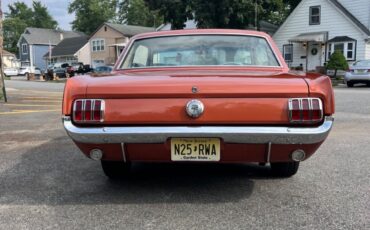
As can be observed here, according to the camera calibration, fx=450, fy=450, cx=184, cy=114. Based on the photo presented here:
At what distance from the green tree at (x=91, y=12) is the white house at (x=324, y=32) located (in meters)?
55.2

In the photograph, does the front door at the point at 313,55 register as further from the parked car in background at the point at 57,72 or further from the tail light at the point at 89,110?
the tail light at the point at 89,110

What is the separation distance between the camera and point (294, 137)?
3.55m

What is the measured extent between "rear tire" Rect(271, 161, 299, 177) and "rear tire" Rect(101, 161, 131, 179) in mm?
1554

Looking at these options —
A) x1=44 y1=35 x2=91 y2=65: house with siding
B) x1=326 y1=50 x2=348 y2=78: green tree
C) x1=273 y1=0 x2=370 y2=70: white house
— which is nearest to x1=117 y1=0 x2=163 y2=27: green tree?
x1=44 y1=35 x2=91 y2=65: house with siding

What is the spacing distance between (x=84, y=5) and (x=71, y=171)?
84129 mm

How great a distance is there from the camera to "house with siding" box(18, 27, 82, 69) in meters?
71.1

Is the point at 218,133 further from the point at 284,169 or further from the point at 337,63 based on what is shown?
the point at 337,63

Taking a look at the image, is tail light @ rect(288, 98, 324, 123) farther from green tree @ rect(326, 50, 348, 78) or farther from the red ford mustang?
green tree @ rect(326, 50, 348, 78)

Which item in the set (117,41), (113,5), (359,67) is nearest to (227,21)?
(359,67)

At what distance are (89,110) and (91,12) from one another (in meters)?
84.6

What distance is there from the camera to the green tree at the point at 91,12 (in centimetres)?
8350

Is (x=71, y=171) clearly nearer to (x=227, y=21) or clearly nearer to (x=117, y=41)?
(x=227, y=21)

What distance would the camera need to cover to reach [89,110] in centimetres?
365

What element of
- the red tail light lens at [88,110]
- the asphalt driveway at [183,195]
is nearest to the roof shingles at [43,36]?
the asphalt driveway at [183,195]
